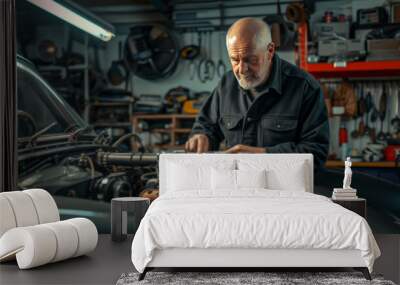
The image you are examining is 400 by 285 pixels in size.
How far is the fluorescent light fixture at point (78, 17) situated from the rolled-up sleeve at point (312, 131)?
7.30 feet

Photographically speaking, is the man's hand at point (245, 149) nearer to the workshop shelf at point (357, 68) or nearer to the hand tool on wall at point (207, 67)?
the hand tool on wall at point (207, 67)

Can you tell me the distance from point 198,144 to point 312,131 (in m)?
1.16

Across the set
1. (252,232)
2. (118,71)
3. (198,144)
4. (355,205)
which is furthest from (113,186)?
(252,232)

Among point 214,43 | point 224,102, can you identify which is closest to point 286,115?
point 224,102

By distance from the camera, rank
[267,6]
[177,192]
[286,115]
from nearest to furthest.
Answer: [177,192], [286,115], [267,6]

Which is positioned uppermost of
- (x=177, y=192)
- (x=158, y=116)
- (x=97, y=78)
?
(x=97, y=78)

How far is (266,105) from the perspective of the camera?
5332 millimetres

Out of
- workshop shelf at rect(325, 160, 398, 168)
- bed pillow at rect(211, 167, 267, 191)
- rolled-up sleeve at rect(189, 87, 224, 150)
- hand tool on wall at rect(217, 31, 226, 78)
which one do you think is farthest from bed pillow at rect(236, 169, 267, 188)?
hand tool on wall at rect(217, 31, 226, 78)

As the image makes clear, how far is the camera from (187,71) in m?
5.88

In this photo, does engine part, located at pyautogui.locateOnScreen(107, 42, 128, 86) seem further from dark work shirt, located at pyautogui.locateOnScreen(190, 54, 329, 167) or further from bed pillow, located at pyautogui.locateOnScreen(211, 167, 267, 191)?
bed pillow, located at pyautogui.locateOnScreen(211, 167, 267, 191)

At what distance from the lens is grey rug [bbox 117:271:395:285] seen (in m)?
3.31

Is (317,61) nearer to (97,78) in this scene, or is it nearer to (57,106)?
(97,78)

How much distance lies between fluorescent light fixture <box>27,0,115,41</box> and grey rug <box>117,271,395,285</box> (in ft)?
10.6

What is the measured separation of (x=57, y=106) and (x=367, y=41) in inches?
132
